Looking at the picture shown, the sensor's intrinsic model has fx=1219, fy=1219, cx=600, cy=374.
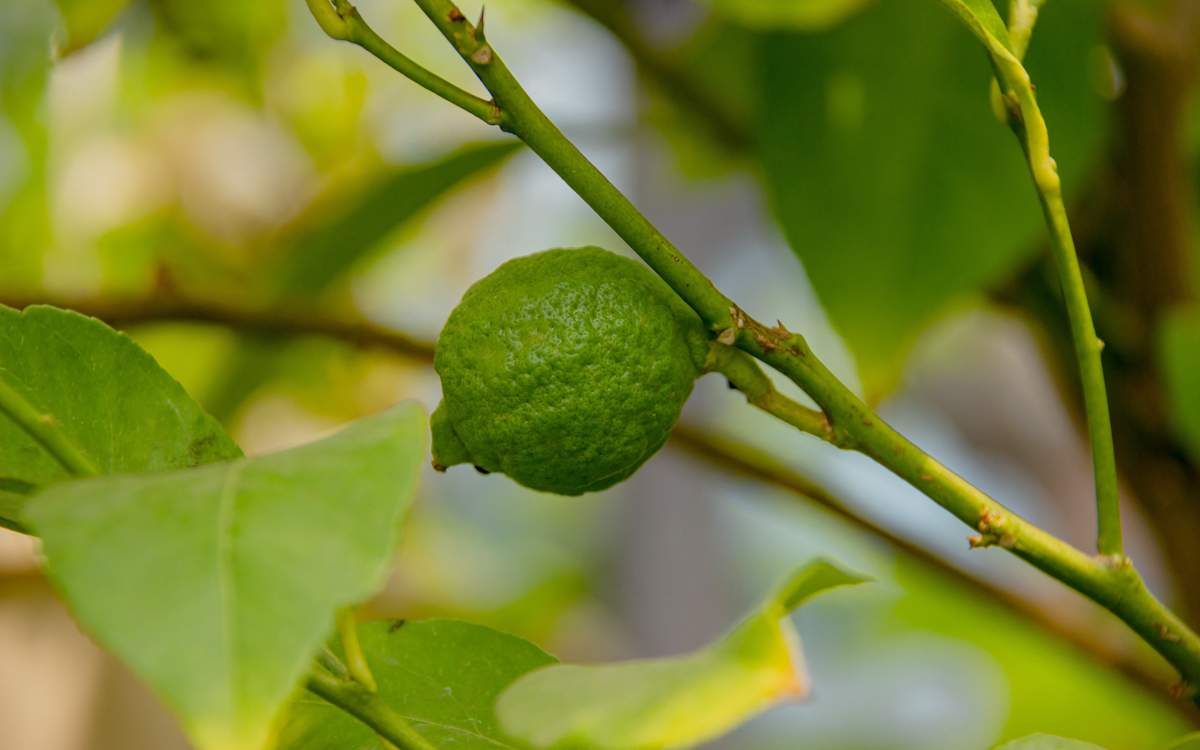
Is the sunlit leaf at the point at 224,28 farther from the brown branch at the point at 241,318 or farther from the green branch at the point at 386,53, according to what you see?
the green branch at the point at 386,53

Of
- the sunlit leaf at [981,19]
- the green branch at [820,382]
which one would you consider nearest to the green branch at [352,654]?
the green branch at [820,382]

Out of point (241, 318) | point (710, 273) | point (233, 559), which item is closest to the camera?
point (233, 559)

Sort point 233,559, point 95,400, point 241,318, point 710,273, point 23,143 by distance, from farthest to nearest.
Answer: point 710,273 → point 23,143 → point 241,318 → point 95,400 → point 233,559

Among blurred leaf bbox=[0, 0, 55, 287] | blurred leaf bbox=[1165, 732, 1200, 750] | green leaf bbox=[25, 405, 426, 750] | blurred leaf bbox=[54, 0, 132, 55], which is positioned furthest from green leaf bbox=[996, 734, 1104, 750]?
blurred leaf bbox=[0, 0, 55, 287]

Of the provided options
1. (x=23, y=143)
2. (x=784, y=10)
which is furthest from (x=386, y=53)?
(x=23, y=143)

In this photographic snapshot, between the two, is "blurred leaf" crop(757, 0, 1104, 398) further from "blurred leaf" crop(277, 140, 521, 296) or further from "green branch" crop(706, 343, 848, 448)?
"green branch" crop(706, 343, 848, 448)

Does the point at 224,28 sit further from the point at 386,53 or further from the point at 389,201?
the point at 386,53

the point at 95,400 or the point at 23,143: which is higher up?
the point at 23,143

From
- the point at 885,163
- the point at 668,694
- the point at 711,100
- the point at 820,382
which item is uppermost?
the point at 711,100
